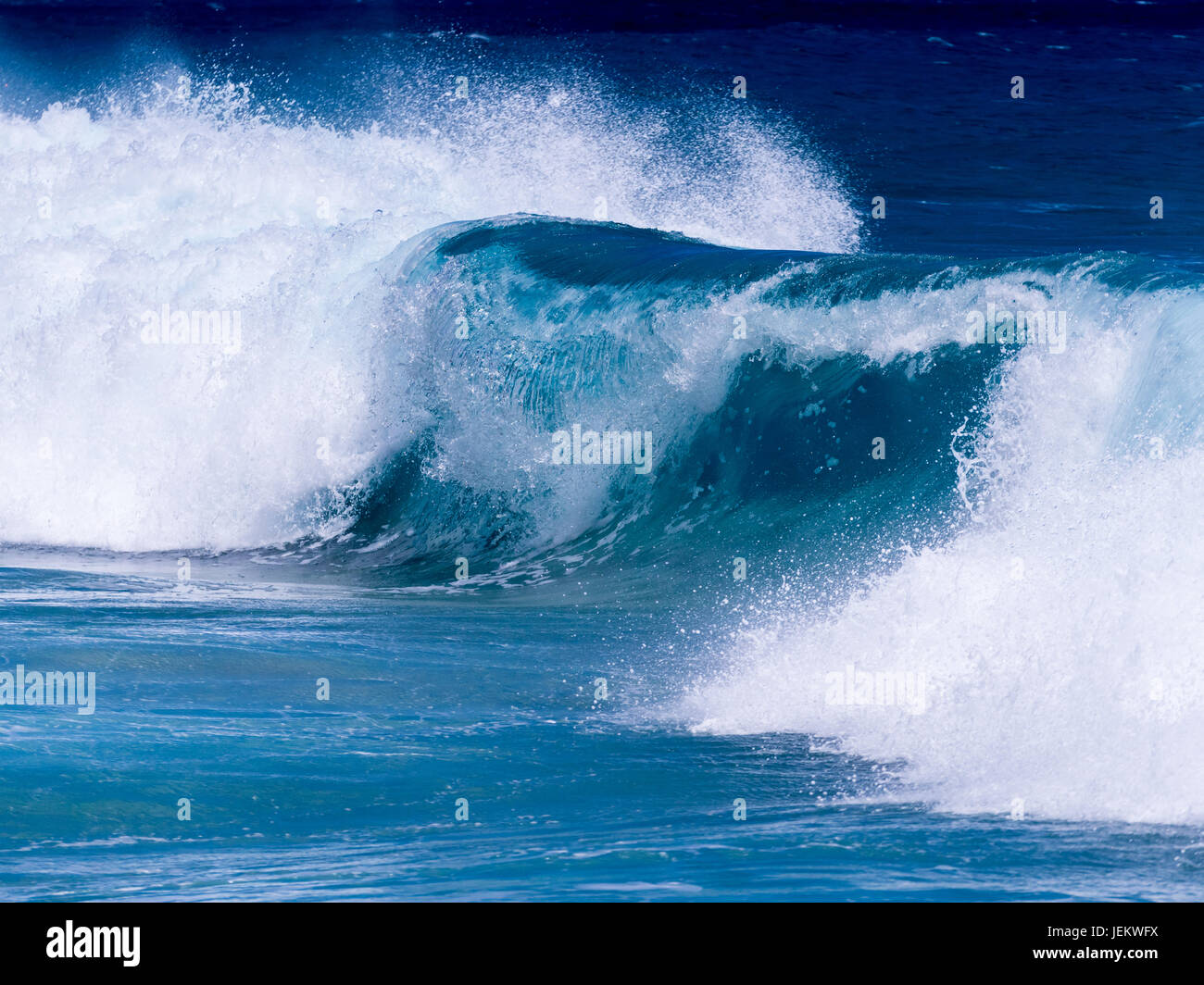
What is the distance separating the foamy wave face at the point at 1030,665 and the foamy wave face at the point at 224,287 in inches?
205

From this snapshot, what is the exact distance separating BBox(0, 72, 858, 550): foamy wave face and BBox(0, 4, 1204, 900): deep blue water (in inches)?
1.6

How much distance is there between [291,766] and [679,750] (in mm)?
1441

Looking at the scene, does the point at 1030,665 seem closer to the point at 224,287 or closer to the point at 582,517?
the point at 582,517

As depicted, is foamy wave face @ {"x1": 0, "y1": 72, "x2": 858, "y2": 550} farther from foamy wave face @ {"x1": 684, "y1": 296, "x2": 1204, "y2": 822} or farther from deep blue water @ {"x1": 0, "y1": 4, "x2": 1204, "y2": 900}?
foamy wave face @ {"x1": 684, "y1": 296, "x2": 1204, "y2": 822}

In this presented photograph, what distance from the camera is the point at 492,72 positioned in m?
35.5

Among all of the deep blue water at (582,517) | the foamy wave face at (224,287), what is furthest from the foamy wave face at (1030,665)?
the foamy wave face at (224,287)

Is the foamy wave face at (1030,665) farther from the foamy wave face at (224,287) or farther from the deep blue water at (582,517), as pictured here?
the foamy wave face at (224,287)

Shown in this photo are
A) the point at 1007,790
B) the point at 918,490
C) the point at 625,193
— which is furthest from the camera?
the point at 625,193

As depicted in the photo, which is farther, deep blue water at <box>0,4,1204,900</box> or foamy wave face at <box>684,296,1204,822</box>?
foamy wave face at <box>684,296,1204,822</box>

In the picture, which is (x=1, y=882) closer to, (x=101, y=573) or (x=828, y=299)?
(x=101, y=573)

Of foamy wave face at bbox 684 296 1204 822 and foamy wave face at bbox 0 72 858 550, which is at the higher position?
foamy wave face at bbox 0 72 858 550

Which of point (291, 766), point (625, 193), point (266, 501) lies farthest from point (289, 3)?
point (291, 766)

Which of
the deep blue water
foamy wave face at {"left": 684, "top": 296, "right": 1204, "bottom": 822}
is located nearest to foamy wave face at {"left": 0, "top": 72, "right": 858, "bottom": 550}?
the deep blue water

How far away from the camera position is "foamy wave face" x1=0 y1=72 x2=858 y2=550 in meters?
12.3
